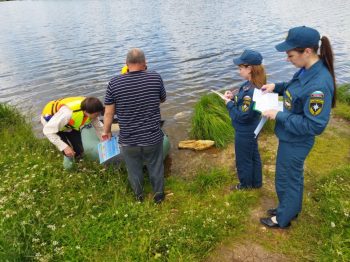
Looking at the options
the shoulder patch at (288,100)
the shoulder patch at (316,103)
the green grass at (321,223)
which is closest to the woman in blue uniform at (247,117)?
the shoulder patch at (288,100)

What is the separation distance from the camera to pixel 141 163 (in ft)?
17.1

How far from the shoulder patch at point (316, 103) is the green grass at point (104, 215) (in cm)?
192

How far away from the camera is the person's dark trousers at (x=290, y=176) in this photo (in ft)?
12.7

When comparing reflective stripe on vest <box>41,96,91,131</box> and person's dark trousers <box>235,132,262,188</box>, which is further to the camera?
reflective stripe on vest <box>41,96,91,131</box>

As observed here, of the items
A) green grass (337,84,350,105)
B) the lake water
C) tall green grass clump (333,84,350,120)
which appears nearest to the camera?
tall green grass clump (333,84,350,120)

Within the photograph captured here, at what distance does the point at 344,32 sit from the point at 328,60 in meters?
19.4

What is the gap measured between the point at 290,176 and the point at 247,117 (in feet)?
3.42

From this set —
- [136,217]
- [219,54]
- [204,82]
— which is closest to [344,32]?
[219,54]

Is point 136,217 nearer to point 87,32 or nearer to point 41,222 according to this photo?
point 41,222

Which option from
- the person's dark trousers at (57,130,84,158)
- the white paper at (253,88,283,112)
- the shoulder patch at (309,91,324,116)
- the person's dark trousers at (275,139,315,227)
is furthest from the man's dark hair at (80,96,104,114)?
the shoulder patch at (309,91,324,116)

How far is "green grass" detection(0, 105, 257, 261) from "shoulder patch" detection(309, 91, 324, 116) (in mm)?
1925

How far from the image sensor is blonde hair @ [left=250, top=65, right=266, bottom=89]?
14.7ft

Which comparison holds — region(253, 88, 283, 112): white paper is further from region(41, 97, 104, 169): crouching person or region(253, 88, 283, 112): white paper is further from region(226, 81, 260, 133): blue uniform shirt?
region(41, 97, 104, 169): crouching person

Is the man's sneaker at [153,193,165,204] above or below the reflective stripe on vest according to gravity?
below
